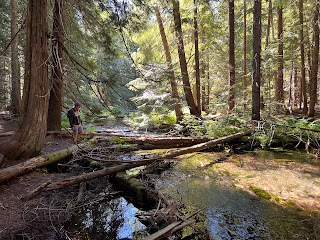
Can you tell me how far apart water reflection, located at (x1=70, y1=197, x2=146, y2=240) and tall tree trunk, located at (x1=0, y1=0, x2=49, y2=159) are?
2620 millimetres

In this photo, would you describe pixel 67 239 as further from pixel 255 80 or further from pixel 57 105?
pixel 255 80

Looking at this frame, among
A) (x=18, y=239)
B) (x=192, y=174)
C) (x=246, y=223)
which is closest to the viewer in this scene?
(x=18, y=239)

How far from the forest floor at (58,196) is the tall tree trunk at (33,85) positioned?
2.63 ft

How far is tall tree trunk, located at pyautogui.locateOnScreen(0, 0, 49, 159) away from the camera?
606 cm

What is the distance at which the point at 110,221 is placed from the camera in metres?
4.47

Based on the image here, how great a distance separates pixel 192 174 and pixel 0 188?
4.52 meters

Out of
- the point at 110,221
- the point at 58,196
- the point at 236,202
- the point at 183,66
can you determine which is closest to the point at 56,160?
the point at 58,196

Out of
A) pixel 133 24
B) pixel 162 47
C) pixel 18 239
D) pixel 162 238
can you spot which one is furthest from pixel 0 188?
pixel 162 47

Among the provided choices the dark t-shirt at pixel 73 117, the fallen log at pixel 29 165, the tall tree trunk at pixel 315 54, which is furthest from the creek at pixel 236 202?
the tall tree trunk at pixel 315 54

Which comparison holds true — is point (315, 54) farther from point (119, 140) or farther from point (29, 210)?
point (29, 210)

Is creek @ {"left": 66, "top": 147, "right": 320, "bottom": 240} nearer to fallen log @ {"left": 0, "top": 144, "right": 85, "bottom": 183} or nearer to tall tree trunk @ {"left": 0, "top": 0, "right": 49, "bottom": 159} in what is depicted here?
fallen log @ {"left": 0, "top": 144, "right": 85, "bottom": 183}

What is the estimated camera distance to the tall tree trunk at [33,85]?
6.06 m

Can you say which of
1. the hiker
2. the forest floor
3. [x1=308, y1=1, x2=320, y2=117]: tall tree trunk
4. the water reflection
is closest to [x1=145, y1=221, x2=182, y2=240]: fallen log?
the water reflection

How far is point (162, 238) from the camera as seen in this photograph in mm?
3340
